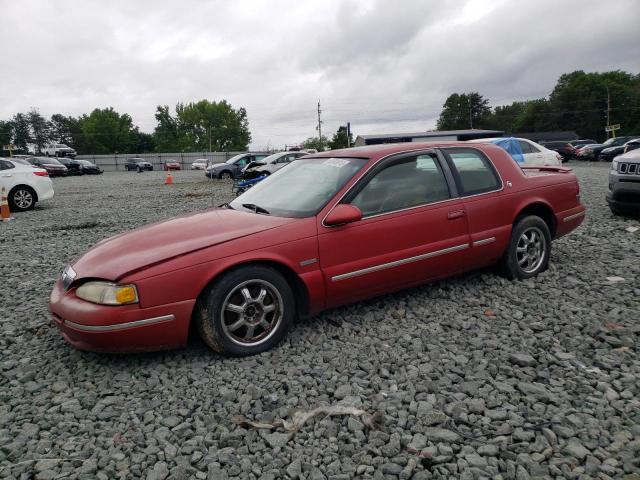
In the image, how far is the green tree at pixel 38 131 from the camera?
4503 inches

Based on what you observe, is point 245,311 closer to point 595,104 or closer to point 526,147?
point 526,147

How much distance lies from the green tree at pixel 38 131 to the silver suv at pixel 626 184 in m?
131

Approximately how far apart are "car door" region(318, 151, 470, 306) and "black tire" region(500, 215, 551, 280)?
0.62 m

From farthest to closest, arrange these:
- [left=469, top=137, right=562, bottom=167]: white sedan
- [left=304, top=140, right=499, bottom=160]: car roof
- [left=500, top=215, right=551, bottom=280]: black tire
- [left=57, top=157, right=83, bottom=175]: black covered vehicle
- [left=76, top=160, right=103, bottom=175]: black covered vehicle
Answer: [left=76, top=160, right=103, bottom=175]: black covered vehicle
[left=57, top=157, right=83, bottom=175]: black covered vehicle
[left=469, top=137, right=562, bottom=167]: white sedan
[left=500, top=215, right=551, bottom=280]: black tire
[left=304, top=140, right=499, bottom=160]: car roof

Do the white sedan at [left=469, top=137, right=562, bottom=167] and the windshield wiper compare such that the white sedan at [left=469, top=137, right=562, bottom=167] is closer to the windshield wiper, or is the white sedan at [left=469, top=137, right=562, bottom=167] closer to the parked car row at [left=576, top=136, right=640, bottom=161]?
the windshield wiper

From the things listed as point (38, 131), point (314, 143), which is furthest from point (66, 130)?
point (314, 143)

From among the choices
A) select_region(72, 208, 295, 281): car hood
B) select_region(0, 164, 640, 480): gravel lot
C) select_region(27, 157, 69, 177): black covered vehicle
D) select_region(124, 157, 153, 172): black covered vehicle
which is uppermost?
select_region(124, 157, 153, 172): black covered vehicle

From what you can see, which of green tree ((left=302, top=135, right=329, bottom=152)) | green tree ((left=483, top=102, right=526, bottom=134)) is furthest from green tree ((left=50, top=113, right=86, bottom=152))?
green tree ((left=483, top=102, right=526, bottom=134))

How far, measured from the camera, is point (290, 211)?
11.8ft

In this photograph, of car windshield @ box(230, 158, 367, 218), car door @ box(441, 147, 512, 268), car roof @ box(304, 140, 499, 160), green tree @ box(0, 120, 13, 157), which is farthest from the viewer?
green tree @ box(0, 120, 13, 157)

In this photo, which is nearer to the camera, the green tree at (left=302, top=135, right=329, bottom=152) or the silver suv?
the silver suv

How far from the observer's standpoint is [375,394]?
273 centimetres

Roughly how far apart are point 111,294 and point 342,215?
1629mm

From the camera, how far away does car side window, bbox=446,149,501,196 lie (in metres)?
4.20
